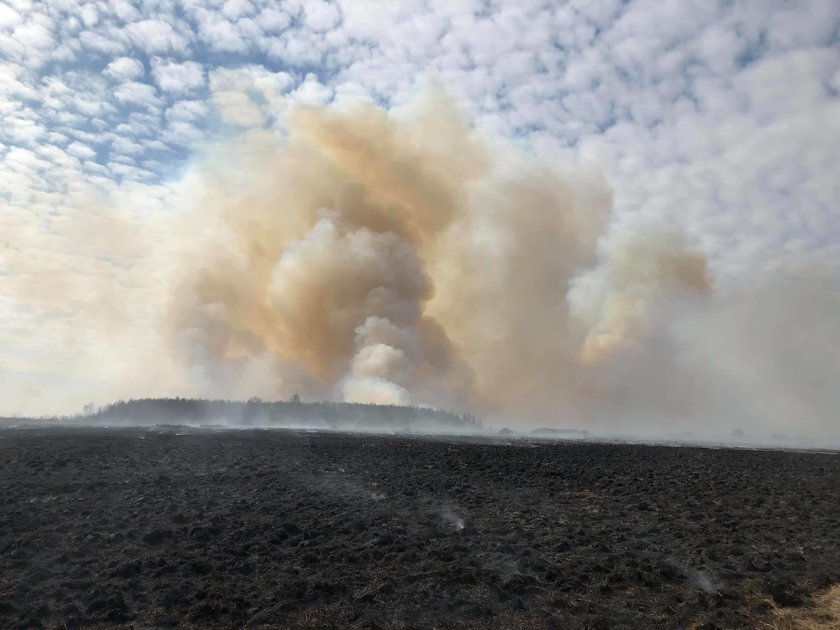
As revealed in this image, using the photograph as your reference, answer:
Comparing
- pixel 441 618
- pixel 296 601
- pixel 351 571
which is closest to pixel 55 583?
pixel 296 601

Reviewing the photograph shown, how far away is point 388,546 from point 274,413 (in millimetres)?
86247

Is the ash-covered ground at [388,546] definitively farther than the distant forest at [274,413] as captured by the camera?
No

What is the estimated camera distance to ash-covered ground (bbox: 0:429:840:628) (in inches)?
472

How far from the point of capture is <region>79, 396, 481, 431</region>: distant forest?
9088 centimetres

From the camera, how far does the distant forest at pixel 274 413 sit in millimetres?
90875

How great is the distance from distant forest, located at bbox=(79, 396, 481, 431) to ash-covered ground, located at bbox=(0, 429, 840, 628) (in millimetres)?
62622

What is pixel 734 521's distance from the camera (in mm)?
20672

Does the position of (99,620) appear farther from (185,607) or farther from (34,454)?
(34,454)

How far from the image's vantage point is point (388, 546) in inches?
627

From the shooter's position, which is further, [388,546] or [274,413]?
[274,413]

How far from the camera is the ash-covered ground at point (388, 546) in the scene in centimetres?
1200

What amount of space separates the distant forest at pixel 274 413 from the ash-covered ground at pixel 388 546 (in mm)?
62622

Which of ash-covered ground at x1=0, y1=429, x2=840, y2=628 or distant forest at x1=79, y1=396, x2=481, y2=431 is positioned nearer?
ash-covered ground at x1=0, y1=429, x2=840, y2=628

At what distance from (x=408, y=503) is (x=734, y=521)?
12401 millimetres
